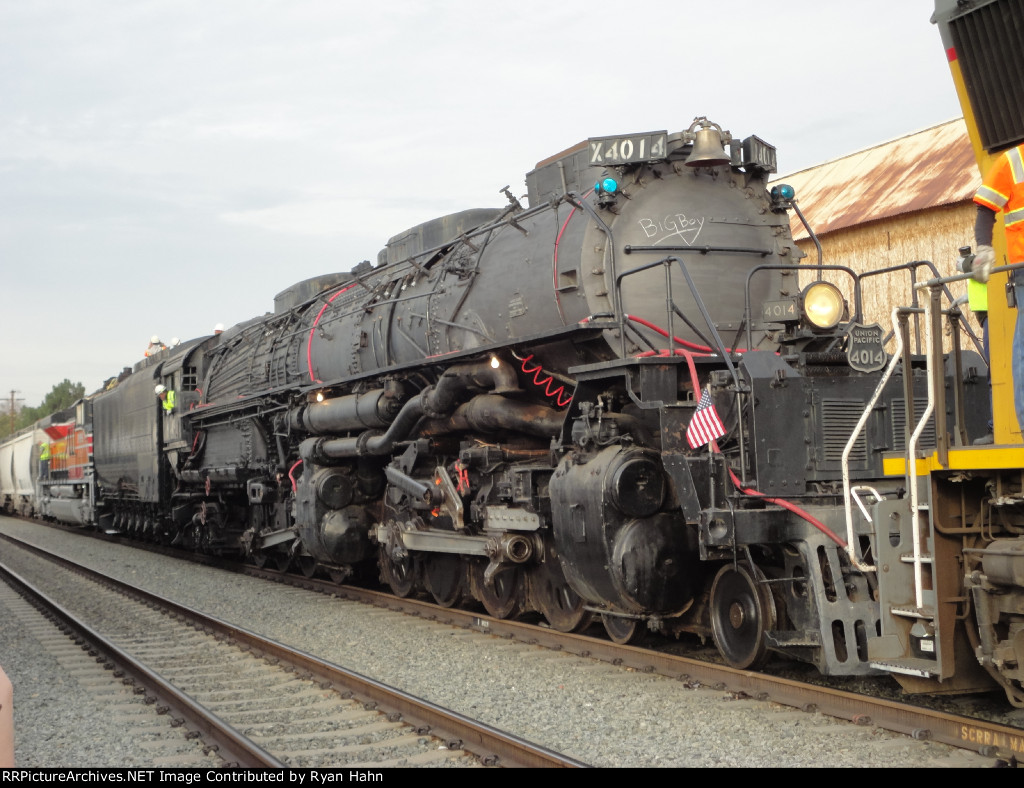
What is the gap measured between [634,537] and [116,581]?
33.2 feet

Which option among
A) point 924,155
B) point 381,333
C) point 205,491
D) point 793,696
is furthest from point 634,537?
point 924,155

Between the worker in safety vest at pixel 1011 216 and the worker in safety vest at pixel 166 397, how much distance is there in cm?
1624

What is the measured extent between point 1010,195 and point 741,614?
3223 millimetres

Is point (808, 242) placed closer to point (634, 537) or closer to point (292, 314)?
point (292, 314)

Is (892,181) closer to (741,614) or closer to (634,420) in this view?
(634,420)

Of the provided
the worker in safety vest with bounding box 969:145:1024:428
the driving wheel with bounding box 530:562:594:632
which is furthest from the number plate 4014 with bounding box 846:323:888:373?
the driving wheel with bounding box 530:562:594:632

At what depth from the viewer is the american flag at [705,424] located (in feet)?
22.5

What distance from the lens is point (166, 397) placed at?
19.1 m

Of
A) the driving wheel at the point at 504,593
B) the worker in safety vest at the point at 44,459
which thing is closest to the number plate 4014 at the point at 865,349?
the driving wheel at the point at 504,593

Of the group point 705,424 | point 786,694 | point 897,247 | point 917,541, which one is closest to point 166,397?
point 897,247

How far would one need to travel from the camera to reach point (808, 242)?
1842 centimetres

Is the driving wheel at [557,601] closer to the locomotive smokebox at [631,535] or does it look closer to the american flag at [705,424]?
the locomotive smokebox at [631,535]

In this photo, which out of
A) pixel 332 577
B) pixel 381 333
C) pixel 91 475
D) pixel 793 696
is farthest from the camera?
pixel 91 475
